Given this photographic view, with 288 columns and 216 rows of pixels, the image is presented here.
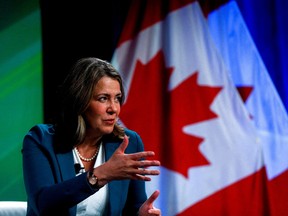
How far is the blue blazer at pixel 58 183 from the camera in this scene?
1.54 m

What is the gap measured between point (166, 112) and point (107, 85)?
186 cm

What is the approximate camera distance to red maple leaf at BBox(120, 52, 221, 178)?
3.56 meters

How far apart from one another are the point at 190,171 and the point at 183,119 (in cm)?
36

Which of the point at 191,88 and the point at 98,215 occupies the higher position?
the point at 191,88

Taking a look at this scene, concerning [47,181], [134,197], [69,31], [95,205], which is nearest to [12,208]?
[47,181]

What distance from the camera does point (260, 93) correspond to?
354 cm

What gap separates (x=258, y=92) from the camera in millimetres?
3543

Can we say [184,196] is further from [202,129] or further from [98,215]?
[98,215]

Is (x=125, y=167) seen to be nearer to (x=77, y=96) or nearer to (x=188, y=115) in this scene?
(x=77, y=96)

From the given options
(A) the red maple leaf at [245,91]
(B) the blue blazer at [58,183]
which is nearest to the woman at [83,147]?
(B) the blue blazer at [58,183]

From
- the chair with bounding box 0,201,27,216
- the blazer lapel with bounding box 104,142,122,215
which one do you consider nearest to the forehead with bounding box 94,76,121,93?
the blazer lapel with bounding box 104,142,122,215

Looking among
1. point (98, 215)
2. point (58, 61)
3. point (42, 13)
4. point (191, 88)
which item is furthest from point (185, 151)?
point (98, 215)

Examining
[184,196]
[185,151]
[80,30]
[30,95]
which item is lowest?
[184,196]

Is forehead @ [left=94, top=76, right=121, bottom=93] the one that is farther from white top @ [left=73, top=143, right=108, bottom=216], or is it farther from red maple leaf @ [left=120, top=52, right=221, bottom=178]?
red maple leaf @ [left=120, top=52, right=221, bottom=178]
